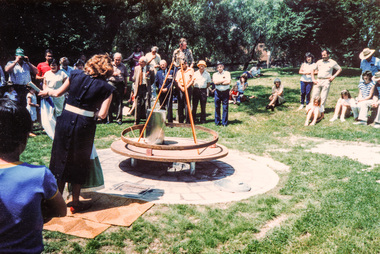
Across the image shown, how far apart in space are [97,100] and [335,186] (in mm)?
4286

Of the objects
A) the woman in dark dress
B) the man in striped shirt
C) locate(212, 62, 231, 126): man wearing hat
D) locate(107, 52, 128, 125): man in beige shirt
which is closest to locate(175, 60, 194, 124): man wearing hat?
locate(212, 62, 231, 126): man wearing hat

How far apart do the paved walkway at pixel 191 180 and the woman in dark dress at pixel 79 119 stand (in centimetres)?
106

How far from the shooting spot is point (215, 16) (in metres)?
43.6

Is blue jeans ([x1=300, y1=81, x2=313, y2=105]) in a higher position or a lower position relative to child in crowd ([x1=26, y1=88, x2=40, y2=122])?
higher

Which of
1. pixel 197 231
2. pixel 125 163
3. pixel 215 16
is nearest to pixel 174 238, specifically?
pixel 197 231

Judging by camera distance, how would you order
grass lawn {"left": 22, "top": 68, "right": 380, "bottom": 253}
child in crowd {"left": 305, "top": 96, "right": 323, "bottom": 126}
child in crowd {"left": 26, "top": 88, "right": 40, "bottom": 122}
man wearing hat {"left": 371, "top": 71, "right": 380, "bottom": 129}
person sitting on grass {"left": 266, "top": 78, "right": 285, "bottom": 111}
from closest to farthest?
grass lawn {"left": 22, "top": 68, "right": 380, "bottom": 253} < child in crowd {"left": 26, "top": 88, "right": 40, "bottom": 122} < man wearing hat {"left": 371, "top": 71, "right": 380, "bottom": 129} < child in crowd {"left": 305, "top": 96, "right": 323, "bottom": 126} < person sitting on grass {"left": 266, "top": 78, "right": 285, "bottom": 111}

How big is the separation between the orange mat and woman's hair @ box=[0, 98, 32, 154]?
215 centimetres

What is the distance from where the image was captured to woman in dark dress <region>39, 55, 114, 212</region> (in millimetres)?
4059

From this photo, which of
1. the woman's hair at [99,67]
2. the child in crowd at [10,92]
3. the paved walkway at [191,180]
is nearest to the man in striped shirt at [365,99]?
the paved walkway at [191,180]

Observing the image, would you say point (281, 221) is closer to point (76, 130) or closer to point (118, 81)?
point (76, 130)

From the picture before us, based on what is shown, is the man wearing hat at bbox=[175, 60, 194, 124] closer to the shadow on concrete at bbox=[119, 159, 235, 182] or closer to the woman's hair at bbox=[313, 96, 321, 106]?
the shadow on concrete at bbox=[119, 159, 235, 182]

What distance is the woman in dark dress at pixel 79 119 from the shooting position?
13.3ft

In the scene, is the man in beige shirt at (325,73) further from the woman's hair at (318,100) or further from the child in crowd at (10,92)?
the child in crowd at (10,92)

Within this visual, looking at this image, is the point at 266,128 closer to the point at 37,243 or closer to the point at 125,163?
the point at 125,163
